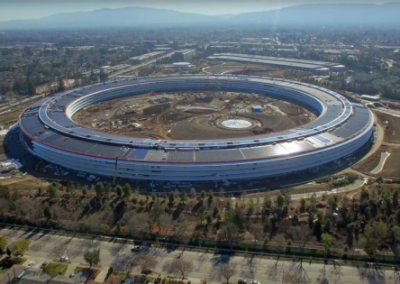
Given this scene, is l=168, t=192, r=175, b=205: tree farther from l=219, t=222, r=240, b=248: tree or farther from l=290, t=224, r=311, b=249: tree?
l=290, t=224, r=311, b=249: tree

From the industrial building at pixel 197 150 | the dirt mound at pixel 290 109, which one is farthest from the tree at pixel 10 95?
the dirt mound at pixel 290 109

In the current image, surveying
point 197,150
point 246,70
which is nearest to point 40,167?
point 197,150

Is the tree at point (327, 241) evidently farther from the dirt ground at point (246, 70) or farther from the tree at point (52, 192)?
the dirt ground at point (246, 70)

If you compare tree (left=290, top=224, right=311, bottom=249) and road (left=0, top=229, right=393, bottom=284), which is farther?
tree (left=290, top=224, right=311, bottom=249)

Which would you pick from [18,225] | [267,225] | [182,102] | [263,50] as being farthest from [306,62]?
[18,225]

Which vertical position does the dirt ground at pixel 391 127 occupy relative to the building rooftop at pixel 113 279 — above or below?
above

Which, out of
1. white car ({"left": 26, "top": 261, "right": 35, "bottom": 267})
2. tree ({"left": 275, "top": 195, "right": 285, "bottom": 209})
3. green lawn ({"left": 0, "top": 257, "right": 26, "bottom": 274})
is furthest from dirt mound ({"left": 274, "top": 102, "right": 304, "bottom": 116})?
green lawn ({"left": 0, "top": 257, "right": 26, "bottom": 274})

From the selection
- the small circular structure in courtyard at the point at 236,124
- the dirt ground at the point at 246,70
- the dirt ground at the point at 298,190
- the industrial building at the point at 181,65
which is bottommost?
the dirt ground at the point at 298,190
